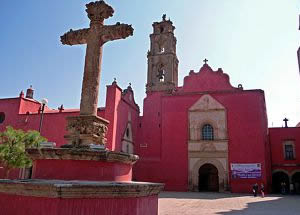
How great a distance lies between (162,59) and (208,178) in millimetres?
15093

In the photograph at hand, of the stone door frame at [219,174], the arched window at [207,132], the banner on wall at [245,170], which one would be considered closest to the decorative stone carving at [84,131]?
the stone door frame at [219,174]

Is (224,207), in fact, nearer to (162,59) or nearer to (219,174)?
(219,174)

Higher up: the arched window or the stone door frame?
the arched window

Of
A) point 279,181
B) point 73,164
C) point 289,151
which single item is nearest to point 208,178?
point 279,181

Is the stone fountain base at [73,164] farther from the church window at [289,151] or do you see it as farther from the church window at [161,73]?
the church window at [161,73]

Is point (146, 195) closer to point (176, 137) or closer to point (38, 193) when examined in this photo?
point (38, 193)

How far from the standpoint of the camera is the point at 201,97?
75.9 ft

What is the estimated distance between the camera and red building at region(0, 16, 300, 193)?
20.9 m

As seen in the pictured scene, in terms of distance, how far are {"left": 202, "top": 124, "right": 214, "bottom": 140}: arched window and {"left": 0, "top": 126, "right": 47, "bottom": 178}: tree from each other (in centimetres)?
1283

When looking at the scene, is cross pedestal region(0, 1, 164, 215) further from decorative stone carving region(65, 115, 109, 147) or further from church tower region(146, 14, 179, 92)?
church tower region(146, 14, 179, 92)

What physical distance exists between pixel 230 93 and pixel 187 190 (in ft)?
29.2

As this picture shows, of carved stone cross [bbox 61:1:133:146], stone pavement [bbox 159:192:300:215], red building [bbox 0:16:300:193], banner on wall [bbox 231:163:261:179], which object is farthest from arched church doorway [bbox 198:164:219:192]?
carved stone cross [bbox 61:1:133:146]

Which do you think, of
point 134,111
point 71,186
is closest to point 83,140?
point 71,186

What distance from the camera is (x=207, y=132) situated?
73.4 ft
